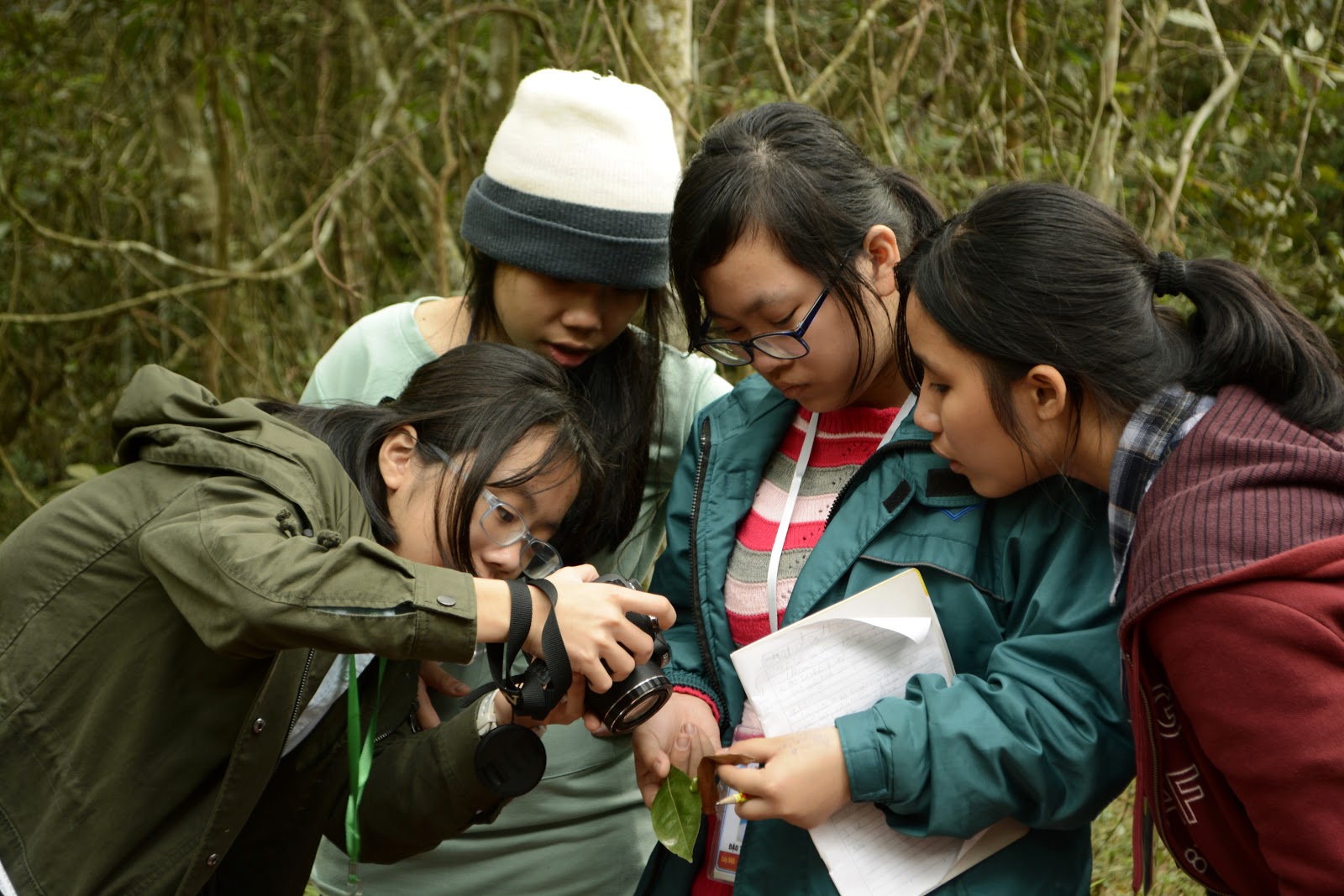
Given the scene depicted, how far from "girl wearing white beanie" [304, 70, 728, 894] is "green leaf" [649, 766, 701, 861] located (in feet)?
0.98

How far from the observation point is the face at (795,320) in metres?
2.04

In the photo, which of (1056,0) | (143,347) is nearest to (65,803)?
(1056,0)

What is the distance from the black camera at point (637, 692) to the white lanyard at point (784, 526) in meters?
0.19

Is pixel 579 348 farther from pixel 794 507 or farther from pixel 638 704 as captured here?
pixel 638 704

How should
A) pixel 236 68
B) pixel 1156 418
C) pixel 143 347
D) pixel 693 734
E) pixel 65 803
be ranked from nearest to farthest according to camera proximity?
pixel 1156 418 → pixel 65 803 → pixel 693 734 → pixel 236 68 → pixel 143 347

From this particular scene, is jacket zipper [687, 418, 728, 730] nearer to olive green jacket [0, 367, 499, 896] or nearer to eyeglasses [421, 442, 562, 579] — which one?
eyeglasses [421, 442, 562, 579]

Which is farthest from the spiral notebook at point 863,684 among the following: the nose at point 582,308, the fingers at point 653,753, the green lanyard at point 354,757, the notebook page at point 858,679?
the nose at point 582,308

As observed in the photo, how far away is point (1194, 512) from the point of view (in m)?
1.50

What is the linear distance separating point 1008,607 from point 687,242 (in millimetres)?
801

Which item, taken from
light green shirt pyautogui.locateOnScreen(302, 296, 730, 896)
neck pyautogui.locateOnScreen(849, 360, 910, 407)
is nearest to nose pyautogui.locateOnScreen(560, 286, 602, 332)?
light green shirt pyautogui.locateOnScreen(302, 296, 730, 896)

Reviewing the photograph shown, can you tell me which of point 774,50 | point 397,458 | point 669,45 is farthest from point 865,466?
point 774,50

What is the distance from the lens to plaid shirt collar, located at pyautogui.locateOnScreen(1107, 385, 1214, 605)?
163 centimetres

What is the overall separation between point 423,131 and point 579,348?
8.88 ft

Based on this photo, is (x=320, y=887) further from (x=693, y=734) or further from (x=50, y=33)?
(x=50, y=33)
